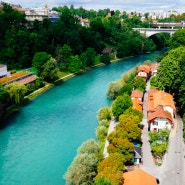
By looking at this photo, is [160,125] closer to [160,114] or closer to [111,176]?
[160,114]

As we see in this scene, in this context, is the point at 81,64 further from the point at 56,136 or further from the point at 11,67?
the point at 56,136

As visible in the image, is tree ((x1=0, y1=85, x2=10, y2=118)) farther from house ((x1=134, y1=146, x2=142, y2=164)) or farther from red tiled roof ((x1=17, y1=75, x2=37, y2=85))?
house ((x1=134, y1=146, x2=142, y2=164))

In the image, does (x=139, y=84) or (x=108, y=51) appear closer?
(x=139, y=84)

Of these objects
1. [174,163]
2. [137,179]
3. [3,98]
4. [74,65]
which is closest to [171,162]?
[174,163]

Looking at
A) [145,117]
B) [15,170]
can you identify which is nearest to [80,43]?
[145,117]

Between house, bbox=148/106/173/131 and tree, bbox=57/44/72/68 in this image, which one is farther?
tree, bbox=57/44/72/68

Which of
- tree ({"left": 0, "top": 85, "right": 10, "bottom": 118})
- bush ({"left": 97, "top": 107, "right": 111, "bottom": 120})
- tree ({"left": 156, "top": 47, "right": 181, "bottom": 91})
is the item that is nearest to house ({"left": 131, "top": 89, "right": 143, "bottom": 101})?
tree ({"left": 156, "top": 47, "right": 181, "bottom": 91})

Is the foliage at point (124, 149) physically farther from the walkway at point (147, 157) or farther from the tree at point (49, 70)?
the tree at point (49, 70)
